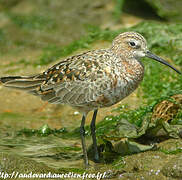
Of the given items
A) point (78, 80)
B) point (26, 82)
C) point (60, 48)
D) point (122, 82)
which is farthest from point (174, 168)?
point (60, 48)

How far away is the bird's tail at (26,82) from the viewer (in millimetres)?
8500

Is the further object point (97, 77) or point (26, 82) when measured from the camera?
point (26, 82)

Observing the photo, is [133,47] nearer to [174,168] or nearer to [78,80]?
[78,80]

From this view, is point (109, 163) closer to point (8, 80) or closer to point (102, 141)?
point (102, 141)

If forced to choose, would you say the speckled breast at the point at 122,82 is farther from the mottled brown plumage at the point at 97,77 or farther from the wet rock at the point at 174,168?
the wet rock at the point at 174,168

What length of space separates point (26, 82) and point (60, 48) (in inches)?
227

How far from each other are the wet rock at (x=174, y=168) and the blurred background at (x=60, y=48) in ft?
6.37

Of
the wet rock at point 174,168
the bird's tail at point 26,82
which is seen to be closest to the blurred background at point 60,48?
the bird's tail at point 26,82

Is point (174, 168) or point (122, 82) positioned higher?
point (122, 82)

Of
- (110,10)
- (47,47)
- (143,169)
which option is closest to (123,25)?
(110,10)

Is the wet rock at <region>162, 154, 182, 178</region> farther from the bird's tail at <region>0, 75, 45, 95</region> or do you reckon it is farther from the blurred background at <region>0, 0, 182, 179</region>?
the bird's tail at <region>0, 75, 45, 95</region>

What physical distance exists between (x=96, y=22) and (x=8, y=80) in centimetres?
888

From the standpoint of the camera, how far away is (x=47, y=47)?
50.2ft

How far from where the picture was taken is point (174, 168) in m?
6.66
